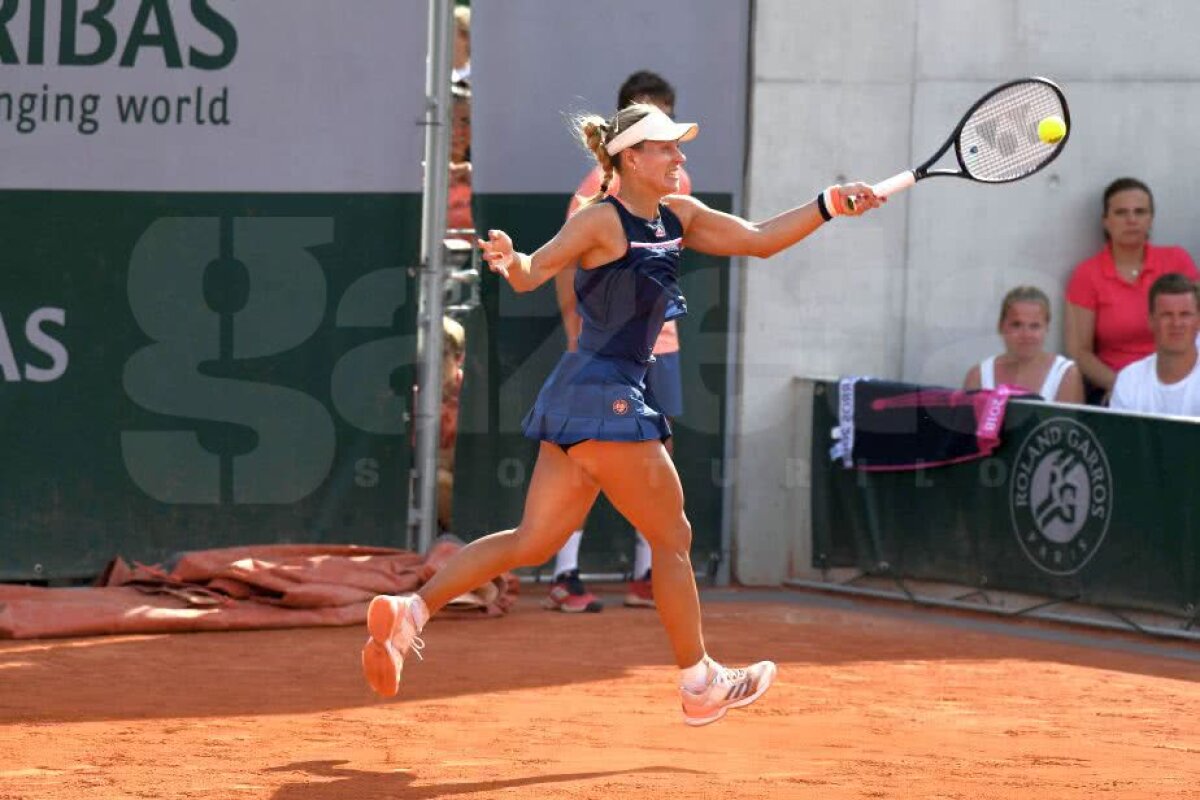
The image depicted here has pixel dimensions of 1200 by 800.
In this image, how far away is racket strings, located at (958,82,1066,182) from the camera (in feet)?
20.5

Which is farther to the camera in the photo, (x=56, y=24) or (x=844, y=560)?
(x=844, y=560)

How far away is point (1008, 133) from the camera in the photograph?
6.34 metres

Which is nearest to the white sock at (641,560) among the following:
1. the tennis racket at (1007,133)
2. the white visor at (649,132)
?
the tennis racket at (1007,133)

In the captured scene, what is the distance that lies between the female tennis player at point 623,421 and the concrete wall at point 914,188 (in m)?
3.48

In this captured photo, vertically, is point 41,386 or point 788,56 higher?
point 788,56

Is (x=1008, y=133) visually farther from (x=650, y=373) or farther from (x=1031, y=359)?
(x=1031, y=359)

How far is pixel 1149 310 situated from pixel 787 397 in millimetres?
1714

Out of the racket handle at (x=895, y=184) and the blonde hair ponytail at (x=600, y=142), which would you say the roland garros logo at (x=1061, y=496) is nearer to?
the racket handle at (x=895, y=184)

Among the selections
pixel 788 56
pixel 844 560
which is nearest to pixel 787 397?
pixel 844 560

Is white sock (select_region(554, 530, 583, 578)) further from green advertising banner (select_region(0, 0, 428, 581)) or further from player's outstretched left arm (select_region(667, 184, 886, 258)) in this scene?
player's outstretched left arm (select_region(667, 184, 886, 258))

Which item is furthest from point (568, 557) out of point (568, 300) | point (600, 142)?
point (600, 142)

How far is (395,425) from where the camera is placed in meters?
8.67

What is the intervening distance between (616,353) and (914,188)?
405 centimetres

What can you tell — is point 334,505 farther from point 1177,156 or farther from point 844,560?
point 1177,156
